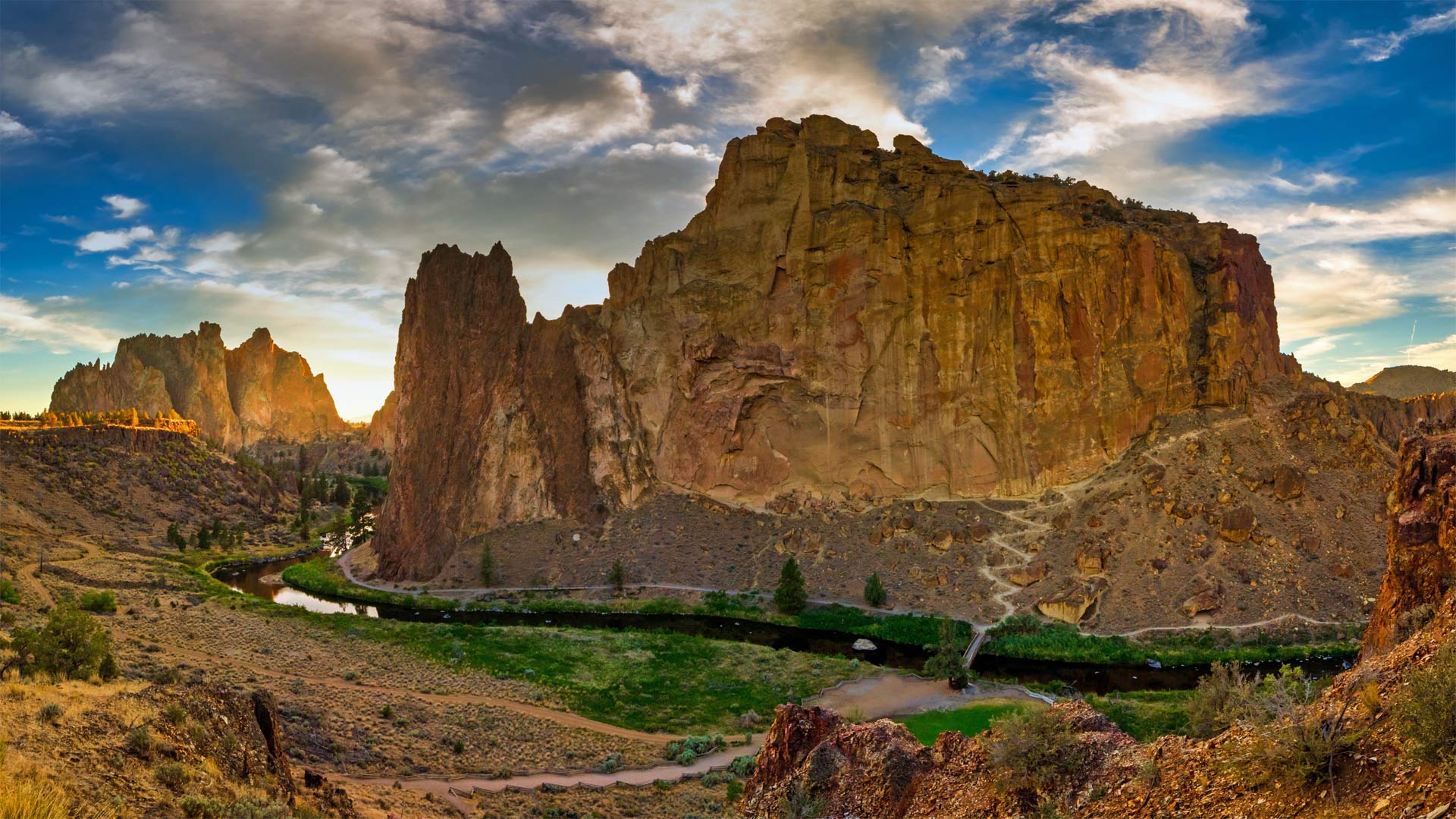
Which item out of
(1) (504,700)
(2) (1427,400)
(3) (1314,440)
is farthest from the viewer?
(2) (1427,400)

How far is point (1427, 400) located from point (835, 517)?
77627mm

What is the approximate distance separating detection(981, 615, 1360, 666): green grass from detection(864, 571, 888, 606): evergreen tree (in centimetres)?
900

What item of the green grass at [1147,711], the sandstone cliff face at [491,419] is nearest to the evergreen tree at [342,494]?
the sandstone cliff face at [491,419]

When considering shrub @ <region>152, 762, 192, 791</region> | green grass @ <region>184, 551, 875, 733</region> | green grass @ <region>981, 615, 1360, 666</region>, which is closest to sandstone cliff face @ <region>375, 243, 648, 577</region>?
green grass @ <region>184, 551, 875, 733</region>

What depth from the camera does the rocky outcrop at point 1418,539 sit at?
12491 mm

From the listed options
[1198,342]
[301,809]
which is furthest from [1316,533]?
[301,809]

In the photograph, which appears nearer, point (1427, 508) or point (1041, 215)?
point (1427, 508)

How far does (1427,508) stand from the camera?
43.0 ft

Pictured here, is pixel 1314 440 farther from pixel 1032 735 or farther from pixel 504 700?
pixel 1032 735

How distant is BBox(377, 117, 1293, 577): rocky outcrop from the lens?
68.9 meters

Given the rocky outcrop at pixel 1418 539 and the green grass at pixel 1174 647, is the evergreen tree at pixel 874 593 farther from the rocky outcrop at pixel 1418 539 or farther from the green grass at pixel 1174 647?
the rocky outcrop at pixel 1418 539

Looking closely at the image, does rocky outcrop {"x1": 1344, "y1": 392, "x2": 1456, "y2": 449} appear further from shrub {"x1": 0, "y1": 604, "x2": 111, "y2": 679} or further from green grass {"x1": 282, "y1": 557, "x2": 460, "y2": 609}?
shrub {"x1": 0, "y1": 604, "x2": 111, "y2": 679}

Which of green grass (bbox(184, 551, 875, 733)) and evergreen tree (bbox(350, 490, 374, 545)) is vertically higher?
evergreen tree (bbox(350, 490, 374, 545))

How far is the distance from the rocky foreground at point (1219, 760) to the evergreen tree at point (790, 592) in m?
44.4
